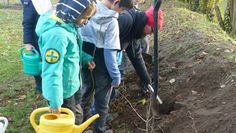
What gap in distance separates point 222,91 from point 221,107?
350mm

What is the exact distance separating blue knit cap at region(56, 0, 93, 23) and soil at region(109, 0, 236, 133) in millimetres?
1226

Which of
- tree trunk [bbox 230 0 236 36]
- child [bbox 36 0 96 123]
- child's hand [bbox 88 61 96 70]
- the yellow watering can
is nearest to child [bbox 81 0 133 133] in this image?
child's hand [bbox 88 61 96 70]

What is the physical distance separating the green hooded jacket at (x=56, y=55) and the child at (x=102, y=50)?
1.52 feet

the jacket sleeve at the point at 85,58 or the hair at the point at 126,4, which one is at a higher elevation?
the hair at the point at 126,4

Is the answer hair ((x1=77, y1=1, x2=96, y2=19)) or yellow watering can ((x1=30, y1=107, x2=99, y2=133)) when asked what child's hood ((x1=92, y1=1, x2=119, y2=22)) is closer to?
hair ((x1=77, y1=1, x2=96, y2=19))

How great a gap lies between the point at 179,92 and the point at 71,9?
2.05m

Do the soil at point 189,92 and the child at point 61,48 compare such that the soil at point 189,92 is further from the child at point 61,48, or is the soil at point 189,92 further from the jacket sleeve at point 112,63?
the child at point 61,48

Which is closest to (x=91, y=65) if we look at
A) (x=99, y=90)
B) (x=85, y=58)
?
(x=85, y=58)

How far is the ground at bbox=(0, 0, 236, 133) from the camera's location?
4039mm

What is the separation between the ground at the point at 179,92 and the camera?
4039 millimetres

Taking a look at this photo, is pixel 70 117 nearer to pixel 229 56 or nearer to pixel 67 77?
pixel 67 77

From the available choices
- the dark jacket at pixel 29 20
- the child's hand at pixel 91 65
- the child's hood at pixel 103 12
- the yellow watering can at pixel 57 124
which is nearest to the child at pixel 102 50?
the child's hood at pixel 103 12

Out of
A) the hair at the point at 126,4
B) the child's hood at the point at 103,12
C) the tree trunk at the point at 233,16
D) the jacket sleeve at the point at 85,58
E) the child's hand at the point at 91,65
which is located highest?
the hair at the point at 126,4

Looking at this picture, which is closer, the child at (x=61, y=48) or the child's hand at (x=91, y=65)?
the child at (x=61, y=48)
